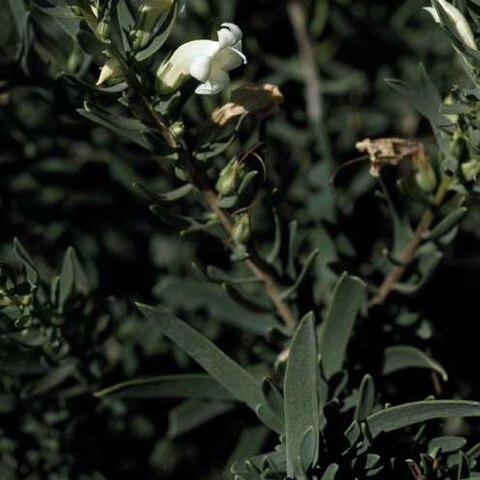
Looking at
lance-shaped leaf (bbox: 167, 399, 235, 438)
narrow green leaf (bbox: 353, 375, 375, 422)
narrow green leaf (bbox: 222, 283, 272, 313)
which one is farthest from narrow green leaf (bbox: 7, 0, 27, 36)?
narrow green leaf (bbox: 353, 375, 375, 422)

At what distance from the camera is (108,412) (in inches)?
54.7

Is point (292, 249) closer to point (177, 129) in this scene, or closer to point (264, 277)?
point (264, 277)

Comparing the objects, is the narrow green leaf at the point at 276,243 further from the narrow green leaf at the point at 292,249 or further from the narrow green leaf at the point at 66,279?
the narrow green leaf at the point at 66,279

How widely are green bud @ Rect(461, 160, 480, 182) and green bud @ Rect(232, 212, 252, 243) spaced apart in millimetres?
247

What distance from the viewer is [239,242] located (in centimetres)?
112

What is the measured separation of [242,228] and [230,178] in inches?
2.4

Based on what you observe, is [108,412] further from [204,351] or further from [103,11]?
[103,11]

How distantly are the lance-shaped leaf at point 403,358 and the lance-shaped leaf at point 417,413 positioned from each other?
0.65 ft

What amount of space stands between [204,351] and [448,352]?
1.62 ft

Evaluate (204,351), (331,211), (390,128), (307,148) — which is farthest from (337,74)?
(204,351)

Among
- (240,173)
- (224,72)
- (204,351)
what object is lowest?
(204,351)

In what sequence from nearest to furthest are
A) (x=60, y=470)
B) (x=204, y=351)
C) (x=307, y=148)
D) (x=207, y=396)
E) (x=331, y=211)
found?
(x=204, y=351), (x=207, y=396), (x=60, y=470), (x=331, y=211), (x=307, y=148)

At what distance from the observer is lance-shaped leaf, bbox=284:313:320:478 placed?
943mm

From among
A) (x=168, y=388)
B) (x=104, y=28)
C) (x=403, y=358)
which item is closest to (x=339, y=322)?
(x=403, y=358)
